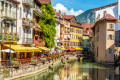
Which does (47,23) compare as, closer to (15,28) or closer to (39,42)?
(39,42)

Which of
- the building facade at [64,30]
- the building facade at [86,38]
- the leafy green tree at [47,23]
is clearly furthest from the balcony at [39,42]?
the building facade at [86,38]

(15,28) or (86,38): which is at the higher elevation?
(15,28)

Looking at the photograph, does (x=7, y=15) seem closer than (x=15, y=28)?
Yes

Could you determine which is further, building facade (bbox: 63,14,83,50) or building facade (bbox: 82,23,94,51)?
building facade (bbox: 82,23,94,51)

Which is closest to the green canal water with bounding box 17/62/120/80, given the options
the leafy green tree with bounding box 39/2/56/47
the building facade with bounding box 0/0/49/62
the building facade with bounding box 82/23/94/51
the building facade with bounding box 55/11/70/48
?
the building facade with bounding box 0/0/49/62

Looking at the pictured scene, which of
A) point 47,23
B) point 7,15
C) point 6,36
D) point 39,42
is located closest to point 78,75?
point 6,36

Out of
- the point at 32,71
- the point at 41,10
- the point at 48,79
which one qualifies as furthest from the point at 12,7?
the point at 41,10

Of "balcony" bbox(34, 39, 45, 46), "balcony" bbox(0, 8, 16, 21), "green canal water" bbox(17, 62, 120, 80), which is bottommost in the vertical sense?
"green canal water" bbox(17, 62, 120, 80)

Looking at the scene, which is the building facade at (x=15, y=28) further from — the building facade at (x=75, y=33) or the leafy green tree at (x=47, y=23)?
the building facade at (x=75, y=33)

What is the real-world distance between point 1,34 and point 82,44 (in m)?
67.9

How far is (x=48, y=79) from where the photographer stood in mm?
25734

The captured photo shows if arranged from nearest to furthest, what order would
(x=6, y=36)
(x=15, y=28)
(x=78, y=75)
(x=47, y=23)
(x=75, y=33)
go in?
1. (x=6, y=36)
2. (x=78, y=75)
3. (x=15, y=28)
4. (x=47, y=23)
5. (x=75, y=33)

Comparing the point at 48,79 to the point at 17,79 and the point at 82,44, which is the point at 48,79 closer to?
the point at 17,79

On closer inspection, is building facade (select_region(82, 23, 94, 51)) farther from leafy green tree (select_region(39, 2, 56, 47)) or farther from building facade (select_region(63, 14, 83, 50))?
leafy green tree (select_region(39, 2, 56, 47))
